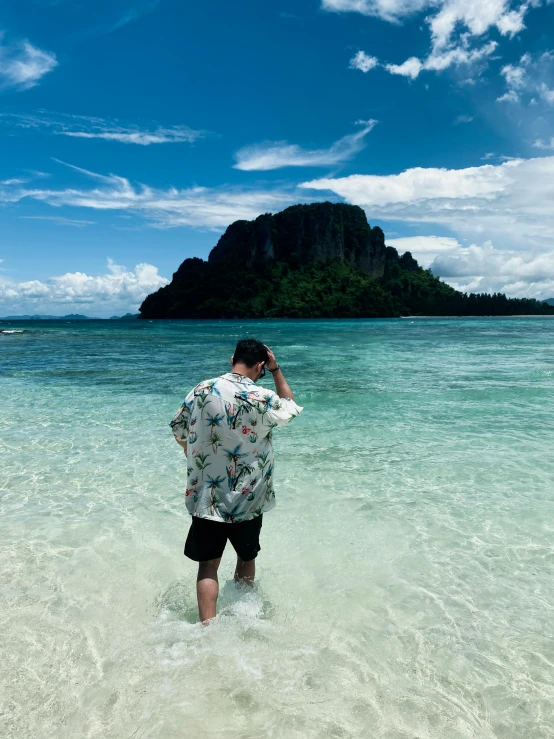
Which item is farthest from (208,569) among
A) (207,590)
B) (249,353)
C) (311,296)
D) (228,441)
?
(311,296)

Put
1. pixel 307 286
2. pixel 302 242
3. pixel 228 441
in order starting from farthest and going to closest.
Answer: pixel 302 242, pixel 307 286, pixel 228 441

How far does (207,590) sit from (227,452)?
98 cm

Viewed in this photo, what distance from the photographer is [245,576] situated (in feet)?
12.5

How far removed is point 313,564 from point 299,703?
5.80 ft

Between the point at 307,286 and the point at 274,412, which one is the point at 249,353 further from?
the point at 307,286

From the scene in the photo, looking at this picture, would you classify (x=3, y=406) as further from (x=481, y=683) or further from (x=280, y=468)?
(x=481, y=683)

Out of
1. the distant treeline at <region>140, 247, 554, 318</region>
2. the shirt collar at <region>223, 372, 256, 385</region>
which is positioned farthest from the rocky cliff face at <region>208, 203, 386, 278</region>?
the shirt collar at <region>223, 372, 256, 385</region>

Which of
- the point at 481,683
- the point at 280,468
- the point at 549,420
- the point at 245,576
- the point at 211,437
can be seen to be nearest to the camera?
the point at 481,683

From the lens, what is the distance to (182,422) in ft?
11.3

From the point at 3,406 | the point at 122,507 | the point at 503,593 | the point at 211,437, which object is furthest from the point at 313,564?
the point at 3,406

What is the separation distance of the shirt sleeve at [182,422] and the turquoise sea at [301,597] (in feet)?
4.42

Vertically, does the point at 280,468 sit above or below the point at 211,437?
below

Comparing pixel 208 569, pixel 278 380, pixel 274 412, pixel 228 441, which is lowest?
pixel 208 569

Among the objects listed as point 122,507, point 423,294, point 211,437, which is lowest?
point 122,507
